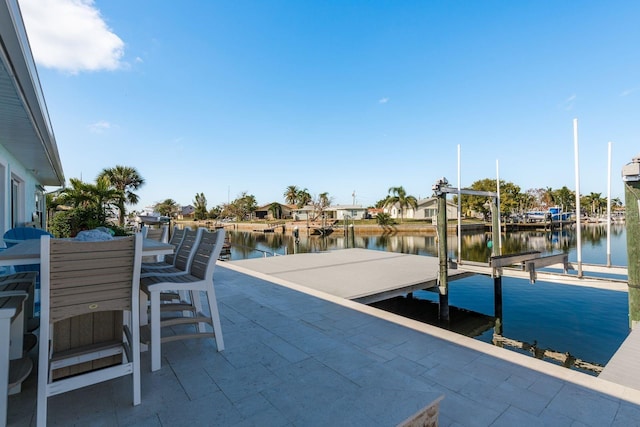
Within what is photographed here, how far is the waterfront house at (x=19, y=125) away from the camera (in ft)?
6.85

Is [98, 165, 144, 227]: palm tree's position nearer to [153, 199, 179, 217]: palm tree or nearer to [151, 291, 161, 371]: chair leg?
[151, 291, 161, 371]: chair leg

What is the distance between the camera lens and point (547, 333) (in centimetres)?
613

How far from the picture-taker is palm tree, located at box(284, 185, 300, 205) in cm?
5666

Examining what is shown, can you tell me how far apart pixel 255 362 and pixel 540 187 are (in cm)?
7448

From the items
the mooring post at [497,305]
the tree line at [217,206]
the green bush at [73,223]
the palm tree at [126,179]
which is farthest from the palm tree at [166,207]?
the mooring post at [497,305]

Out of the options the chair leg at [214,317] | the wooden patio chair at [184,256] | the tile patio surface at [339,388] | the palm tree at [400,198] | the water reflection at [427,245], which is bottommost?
the water reflection at [427,245]

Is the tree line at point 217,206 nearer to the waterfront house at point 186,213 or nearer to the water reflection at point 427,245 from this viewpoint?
the waterfront house at point 186,213

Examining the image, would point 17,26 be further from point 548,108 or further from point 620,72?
point 548,108

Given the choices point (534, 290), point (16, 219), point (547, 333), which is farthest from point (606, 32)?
point (16, 219)

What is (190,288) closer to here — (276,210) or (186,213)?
(276,210)

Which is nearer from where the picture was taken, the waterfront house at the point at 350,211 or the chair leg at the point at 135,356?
the chair leg at the point at 135,356

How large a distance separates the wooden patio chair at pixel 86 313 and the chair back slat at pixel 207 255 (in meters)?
0.58

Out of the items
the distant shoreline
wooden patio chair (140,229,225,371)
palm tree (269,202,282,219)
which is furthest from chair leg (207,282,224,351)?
palm tree (269,202,282,219)

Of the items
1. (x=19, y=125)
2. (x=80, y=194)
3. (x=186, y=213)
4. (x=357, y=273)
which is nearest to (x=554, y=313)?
(x=357, y=273)
